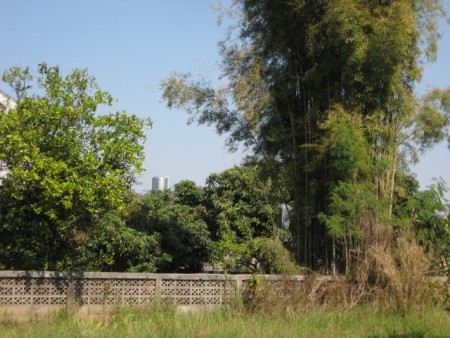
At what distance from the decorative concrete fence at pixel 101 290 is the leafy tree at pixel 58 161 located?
1.09 meters

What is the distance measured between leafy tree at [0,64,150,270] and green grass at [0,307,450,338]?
184 cm

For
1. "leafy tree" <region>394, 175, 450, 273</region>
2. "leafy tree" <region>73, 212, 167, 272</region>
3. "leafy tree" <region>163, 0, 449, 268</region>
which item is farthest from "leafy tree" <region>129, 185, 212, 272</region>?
"leafy tree" <region>394, 175, 450, 273</region>

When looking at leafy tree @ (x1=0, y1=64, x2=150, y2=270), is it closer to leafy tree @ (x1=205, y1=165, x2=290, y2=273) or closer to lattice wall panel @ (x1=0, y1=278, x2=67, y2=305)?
lattice wall panel @ (x1=0, y1=278, x2=67, y2=305)

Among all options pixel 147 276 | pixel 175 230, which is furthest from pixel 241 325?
pixel 175 230

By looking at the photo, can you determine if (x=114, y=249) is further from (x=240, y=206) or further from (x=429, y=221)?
(x=429, y=221)

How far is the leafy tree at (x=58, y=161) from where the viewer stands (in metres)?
8.82

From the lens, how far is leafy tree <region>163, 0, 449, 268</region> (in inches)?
410

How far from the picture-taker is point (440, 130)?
454 inches

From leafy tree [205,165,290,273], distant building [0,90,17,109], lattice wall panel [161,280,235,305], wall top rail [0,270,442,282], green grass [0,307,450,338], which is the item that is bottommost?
green grass [0,307,450,338]

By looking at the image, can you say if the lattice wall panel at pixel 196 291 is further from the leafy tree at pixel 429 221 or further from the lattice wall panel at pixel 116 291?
the leafy tree at pixel 429 221

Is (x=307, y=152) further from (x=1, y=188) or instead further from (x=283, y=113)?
(x=1, y=188)

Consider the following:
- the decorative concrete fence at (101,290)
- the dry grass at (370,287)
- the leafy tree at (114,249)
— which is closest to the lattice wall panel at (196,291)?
the decorative concrete fence at (101,290)

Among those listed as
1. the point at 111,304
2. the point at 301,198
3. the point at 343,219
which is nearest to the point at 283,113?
the point at 301,198

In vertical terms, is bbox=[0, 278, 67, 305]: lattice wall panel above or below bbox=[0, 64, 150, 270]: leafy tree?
below
